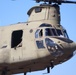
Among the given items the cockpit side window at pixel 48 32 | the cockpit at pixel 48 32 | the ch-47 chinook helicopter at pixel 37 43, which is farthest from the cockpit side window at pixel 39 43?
the cockpit side window at pixel 48 32

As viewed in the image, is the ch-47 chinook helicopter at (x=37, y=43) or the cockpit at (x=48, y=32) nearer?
the ch-47 chinook helicopter at (x=37, y=43)

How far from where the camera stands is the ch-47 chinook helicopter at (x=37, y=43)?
78.0 ft

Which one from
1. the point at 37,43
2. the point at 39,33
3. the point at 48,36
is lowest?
the point at 37,43

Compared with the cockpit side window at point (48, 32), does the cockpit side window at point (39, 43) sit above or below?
below

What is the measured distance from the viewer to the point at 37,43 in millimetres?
24125

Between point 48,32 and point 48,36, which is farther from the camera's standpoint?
point 48,32

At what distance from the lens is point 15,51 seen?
24656 millimetres

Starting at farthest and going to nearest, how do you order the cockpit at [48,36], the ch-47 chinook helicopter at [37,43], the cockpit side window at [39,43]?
the cockpit side window at [39,43], the ch-47 chinook helicopter at [37,43], the cockpit at [48,36]

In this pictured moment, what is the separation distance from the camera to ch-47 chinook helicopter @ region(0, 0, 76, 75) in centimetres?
2378

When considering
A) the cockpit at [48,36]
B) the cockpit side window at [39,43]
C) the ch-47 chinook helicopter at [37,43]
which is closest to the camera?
the cockpit at [48,36]

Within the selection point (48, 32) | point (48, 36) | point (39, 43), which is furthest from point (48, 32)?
point (39, 43)

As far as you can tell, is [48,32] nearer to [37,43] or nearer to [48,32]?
[48,32]

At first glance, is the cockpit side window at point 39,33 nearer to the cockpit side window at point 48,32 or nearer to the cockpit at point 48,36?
the cockpit at point 48,36

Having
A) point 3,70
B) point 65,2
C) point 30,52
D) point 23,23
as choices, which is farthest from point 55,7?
point 3,70
